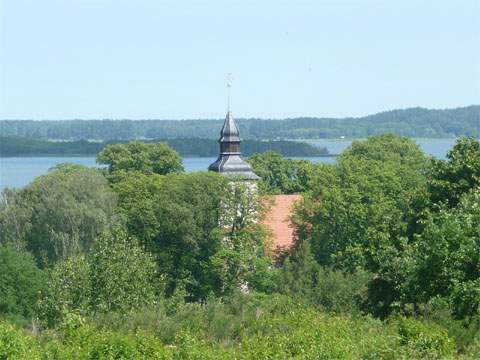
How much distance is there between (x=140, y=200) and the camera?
5325cm

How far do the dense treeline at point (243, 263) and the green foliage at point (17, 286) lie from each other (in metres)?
0.05

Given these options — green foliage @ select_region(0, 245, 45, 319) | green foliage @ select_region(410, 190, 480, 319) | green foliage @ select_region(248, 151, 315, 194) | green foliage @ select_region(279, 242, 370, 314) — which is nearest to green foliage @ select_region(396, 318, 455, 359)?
green foliage @ select_region(410, 190, 480, 319)

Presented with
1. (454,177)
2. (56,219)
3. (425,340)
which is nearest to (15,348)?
(425,340)

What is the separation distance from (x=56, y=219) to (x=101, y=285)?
52.2 ft

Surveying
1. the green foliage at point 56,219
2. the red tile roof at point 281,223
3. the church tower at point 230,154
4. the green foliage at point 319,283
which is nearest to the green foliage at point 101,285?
the green foliage at point 319,283

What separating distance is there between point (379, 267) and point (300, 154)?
165m

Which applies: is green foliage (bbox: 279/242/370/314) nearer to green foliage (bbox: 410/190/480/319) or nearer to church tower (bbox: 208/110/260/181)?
green foliage (bbox: 410/190/480/319)

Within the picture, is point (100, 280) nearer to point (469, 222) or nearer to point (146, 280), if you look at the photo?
point (146, 280)

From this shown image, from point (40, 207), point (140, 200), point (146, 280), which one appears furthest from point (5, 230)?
point (146, 280)

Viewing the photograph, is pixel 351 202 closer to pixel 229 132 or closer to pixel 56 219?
pixel 56 219

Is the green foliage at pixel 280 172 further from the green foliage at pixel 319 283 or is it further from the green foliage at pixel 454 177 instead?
the green foliage at pixel 454 177

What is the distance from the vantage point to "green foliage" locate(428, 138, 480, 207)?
1277 inches

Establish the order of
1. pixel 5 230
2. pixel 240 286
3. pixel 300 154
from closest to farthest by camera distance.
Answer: pixel 240 286, pixel 5 230, pixel 300 154

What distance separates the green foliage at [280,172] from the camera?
7244 cm
